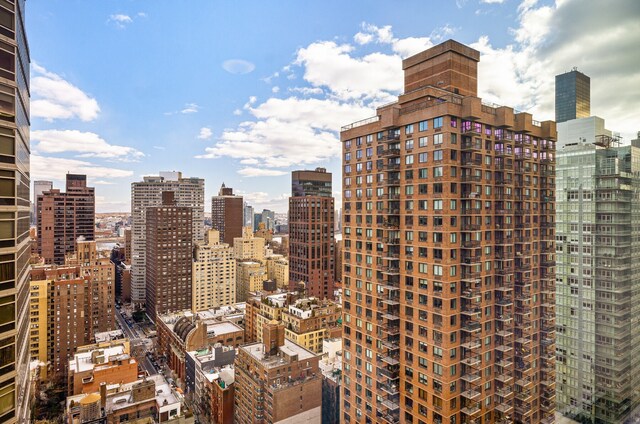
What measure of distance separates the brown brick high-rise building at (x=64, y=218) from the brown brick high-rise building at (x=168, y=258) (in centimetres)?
4358

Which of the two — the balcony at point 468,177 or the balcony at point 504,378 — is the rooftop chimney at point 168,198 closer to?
the balcony at point 468,177

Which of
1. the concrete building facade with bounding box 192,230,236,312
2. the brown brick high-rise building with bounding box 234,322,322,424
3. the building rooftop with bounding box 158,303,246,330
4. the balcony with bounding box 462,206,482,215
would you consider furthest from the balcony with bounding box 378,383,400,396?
the concrete building facade with bounding box 192,230,236,312

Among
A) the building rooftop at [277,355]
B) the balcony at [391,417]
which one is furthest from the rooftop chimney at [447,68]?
the building rooftop at [277,355]

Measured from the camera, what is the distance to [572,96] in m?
46.0

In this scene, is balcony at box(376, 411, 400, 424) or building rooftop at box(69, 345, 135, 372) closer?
balcony at box(376, 411, 400, 424)

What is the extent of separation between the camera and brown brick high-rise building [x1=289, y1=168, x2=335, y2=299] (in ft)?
358

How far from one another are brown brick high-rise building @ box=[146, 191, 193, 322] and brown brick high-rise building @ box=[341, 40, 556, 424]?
95.3m

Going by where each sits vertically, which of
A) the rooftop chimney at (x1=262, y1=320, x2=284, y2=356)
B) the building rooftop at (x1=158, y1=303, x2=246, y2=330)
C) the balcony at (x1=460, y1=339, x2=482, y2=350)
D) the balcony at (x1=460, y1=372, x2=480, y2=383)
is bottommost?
the building rooftop at (x1=158, y1=303, x2=246, y2=330)

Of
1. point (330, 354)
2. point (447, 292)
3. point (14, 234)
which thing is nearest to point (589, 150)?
point (447, 292)

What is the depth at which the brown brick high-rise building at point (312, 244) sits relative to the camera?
109000mm

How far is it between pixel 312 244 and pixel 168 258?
5017cm

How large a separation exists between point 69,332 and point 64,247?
73962 mm

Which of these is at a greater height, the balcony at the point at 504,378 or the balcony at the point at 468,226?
the balcony at the point at 468,226

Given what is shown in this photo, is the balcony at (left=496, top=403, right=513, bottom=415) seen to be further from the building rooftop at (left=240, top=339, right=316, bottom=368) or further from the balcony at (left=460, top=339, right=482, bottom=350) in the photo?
the building rooftop at (left=240, top=339, right=316, bottom=368)
